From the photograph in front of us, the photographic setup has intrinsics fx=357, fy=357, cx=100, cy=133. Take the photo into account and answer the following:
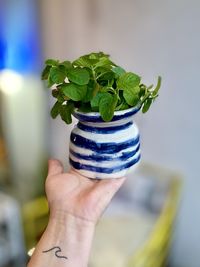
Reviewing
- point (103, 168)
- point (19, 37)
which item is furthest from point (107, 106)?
point (19, 37)

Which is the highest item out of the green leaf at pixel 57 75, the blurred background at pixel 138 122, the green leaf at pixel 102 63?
the green leaf at pixel 102 63

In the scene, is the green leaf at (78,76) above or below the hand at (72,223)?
above

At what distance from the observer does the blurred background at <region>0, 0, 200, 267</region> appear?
130 centimetres

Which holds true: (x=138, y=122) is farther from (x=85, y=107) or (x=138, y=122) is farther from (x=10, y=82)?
(x=85, y=107)

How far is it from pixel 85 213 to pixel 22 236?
3.73 ft

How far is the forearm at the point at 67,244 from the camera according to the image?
2.01 feet

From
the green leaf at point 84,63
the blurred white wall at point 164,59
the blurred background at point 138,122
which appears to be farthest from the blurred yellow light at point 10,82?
the green leaf at point 84,63

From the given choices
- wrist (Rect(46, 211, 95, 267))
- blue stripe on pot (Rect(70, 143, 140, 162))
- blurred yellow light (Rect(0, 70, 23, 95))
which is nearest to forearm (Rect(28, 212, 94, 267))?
wrist (Rect(46, 211, 95, 267))

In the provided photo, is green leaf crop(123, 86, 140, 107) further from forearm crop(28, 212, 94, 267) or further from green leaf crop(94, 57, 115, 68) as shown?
forearm crop(28, 212, 94, 267)

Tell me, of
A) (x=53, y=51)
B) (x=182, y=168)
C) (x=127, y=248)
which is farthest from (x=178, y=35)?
(x=127, y=248)

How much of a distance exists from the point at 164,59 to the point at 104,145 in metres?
0.83

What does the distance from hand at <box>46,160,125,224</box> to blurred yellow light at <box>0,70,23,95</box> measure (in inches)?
43.0

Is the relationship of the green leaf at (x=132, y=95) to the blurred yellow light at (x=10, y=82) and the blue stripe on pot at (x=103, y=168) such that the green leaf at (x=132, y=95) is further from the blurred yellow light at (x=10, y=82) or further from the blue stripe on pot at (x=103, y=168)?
the blurred yellow light at (x=10, y=82)

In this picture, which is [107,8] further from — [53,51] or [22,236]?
[22,236]
